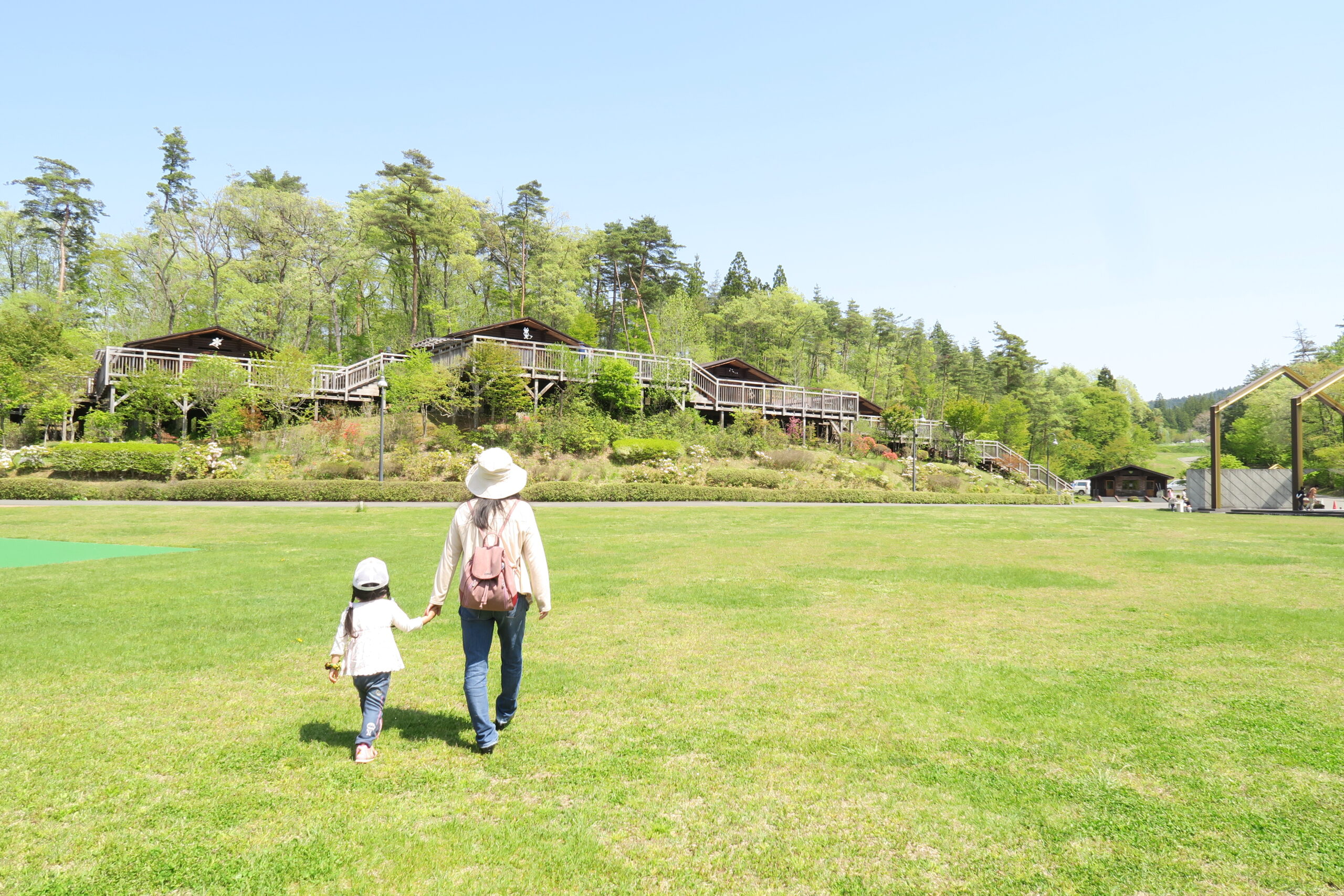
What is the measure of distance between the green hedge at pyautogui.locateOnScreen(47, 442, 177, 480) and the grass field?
18.5m

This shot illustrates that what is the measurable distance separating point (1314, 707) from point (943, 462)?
40608 mm

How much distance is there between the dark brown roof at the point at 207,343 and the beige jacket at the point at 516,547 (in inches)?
1306

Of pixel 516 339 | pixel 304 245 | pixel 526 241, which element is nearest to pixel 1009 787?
pixel 516 339

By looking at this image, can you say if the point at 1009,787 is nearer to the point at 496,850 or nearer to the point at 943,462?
the point at 496,850

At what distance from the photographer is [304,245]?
44.7 meters

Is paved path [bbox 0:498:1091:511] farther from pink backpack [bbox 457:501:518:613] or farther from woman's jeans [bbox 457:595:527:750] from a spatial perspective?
pink backpack [bbox 457:501:518:613]

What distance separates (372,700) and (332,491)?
21.5 meters

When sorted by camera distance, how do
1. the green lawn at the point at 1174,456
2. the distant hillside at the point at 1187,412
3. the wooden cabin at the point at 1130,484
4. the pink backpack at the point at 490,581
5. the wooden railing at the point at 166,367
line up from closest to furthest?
the pink backpack at the point at 490,581 < the wooden railing at the point at 166,367 < the wooden cabin at the point at 1130,484 < the green lawn at the point at 1174,456 < the distant hillside at the point at 1187,412

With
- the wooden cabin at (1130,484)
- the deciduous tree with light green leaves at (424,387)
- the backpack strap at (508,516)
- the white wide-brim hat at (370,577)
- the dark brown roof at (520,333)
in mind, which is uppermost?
the dark brown roof at (520,333)

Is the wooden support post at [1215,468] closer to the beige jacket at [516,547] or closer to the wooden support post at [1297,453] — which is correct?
the wooden support post at [1297,453]

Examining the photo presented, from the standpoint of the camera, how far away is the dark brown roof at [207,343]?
31734 mm

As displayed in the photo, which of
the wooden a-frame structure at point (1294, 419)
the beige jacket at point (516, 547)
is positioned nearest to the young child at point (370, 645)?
the beige jacket at point (516, 547)

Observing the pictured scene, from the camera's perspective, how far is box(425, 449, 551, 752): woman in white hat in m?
4.23

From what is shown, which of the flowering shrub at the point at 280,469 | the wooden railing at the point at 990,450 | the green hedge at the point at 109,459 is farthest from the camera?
the wooden railing at the point at 990,450
